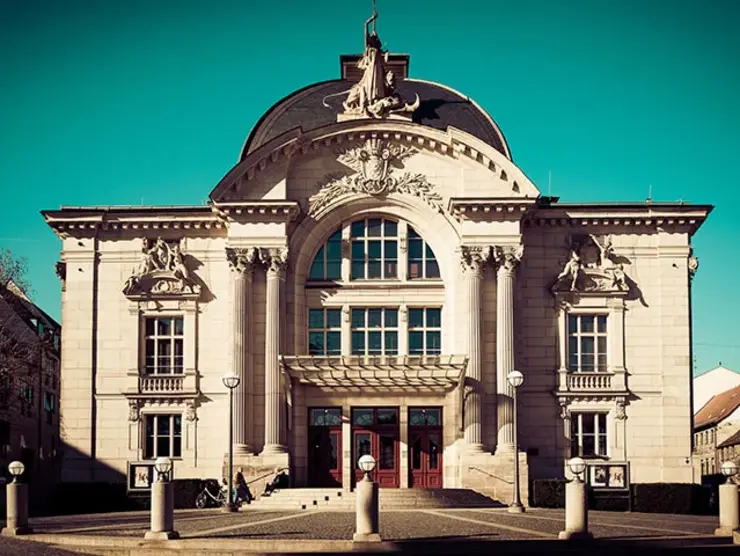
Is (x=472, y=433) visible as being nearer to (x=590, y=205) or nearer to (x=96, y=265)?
(x=590, y=205)

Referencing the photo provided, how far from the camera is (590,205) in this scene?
54062 mm

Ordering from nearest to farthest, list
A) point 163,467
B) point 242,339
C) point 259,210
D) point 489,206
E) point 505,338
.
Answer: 1. point 163,467
2. point 505,338
3. point 242,339
4. point 489,206
5. point 259,210

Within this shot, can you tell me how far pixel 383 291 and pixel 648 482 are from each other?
12668 mm

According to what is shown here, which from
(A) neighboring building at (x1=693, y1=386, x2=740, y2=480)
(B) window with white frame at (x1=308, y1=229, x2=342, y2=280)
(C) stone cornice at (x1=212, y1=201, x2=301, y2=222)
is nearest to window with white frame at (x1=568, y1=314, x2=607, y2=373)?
(B) window with white frame at (x1=308, y1=229, x2=342, y2=280)

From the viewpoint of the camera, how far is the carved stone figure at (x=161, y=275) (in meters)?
54.0

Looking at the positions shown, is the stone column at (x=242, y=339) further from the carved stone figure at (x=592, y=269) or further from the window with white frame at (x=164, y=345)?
the carved stone figure at (x=592, y=269)

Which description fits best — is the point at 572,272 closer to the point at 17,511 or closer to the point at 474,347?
the point at 474,347

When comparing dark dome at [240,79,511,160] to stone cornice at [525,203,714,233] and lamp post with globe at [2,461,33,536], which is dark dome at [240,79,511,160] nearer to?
stone cornice at [525,203,714,233]

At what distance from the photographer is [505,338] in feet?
171

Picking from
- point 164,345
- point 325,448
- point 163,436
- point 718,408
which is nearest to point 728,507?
point 325,448

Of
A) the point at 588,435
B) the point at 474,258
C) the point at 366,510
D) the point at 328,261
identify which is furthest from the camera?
the point at 328,261

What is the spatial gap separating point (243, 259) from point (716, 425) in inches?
1962

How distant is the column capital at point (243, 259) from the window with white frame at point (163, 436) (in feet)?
21.0

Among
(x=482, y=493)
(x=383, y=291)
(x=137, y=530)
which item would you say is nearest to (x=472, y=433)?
(x=482, y=493)
